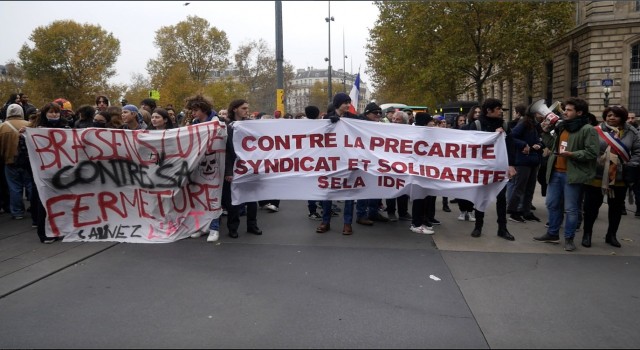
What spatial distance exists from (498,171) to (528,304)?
2.63 metres

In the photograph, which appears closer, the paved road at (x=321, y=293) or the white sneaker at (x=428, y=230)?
the paved road at (x=321, y=293)

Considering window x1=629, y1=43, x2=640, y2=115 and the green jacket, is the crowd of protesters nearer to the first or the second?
the green jacket

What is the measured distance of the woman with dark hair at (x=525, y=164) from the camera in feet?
23.0

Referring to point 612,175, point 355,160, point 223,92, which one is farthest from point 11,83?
point 612,175

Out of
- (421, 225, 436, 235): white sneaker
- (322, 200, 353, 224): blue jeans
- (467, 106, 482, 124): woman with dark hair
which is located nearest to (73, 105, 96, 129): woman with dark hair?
(322, 200, 353, 224): blue jeans

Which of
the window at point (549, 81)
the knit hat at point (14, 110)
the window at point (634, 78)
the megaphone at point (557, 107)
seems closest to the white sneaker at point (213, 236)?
the knit hat at point (14, 110)

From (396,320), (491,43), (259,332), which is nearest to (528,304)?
(396,320)

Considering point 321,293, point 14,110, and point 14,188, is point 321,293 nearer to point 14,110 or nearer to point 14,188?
point 14,188

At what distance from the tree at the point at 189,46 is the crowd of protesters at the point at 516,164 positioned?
54239 mm

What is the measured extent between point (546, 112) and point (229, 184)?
482 cm

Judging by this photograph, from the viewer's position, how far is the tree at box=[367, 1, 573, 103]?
83.9ft

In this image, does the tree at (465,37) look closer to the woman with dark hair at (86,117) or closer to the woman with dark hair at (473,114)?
the woman with dark hair at (473,114)

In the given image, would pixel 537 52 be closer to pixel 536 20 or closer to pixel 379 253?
pixel 536 20

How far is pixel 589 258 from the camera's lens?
546cm
